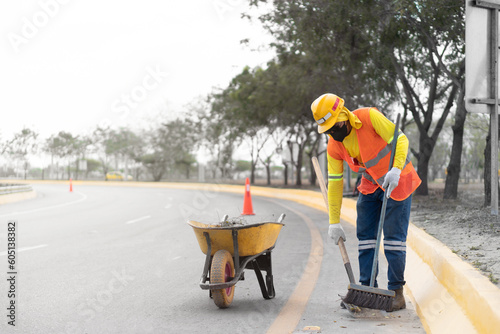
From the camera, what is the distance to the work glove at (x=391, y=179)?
4.38m

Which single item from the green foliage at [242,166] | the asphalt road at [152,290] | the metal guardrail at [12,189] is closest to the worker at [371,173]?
the asphalt road at [152,290]

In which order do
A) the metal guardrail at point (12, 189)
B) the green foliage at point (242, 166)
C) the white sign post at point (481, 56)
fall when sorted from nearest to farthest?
1. the white sign post at point (481, 56)
2. the metal guardrail at point (12, 189)
3. the green foliage at point (242, 166)

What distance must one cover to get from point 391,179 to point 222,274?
1617mm

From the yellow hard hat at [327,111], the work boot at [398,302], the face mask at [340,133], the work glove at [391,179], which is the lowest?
the work boot at [398,302]

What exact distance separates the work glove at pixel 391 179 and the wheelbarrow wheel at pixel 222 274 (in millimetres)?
1502

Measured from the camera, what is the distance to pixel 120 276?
6.50m

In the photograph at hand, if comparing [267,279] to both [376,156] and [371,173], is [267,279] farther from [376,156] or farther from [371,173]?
[376,156]

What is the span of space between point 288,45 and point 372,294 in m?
19.3

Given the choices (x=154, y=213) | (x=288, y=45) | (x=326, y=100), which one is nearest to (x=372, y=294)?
(x=326, y=100)

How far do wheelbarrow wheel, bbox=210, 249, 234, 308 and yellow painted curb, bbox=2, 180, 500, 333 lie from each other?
1.65m

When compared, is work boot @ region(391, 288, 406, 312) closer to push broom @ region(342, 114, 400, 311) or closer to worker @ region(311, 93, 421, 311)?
worker @ region(311, 93, 421, 311)

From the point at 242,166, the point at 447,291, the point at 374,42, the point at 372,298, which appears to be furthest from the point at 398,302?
the point at 242,166

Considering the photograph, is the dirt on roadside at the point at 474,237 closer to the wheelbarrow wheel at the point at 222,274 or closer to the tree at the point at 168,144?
the wheelbarrow wheel at the point at 222,274

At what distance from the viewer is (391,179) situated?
4.39 metres
